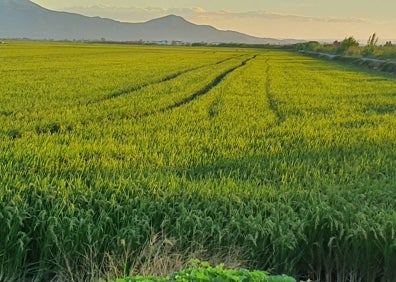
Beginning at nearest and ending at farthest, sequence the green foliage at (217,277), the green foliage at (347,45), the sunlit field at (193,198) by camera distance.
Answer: the green foliage at (217,277)
the sunlit field at (193,198)
the green foliage at (347,45)

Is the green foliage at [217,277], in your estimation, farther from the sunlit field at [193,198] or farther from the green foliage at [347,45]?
the green foliage at [347,45]

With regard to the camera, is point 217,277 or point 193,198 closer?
point 217,277

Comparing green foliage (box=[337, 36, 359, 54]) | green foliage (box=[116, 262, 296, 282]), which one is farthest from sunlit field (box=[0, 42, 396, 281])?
green foliage (box=[337, 36, 359, 54])

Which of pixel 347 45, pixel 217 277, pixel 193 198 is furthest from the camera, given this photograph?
pixel 347 45

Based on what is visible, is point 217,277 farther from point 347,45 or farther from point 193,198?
point 347,45

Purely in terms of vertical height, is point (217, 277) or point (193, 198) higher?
point (217, 277)

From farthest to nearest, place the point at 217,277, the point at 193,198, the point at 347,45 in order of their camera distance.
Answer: the point at 347,45 → the point at 193,198 → the point at 217,277

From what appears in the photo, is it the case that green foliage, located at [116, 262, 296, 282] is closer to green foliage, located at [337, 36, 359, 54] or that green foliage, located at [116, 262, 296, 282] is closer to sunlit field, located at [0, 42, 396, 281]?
A: sunlit field, located at [0, 42, 396, 281]

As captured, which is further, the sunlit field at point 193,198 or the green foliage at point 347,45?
the green foliage at point 347,45

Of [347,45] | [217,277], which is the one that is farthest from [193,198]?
[347,45]

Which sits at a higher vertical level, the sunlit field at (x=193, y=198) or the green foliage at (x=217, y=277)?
the green foliage at (x=217, y=277)

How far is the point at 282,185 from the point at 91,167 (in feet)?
7.52

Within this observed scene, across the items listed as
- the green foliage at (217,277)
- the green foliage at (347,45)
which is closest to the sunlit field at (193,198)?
the green foliage at (217,277)

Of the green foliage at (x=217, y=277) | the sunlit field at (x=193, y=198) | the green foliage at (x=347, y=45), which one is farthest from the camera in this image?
the green foliage at (x=347, y=45)
